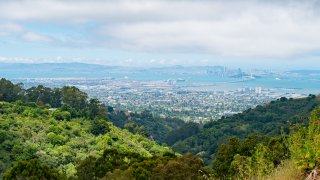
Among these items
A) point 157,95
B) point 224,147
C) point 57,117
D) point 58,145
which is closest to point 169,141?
point 57,117

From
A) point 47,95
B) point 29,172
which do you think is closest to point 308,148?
point 29,172

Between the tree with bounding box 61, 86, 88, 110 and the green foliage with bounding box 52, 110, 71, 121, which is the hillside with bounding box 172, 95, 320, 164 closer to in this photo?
the tree with bounding box 61, 86, 88, 110

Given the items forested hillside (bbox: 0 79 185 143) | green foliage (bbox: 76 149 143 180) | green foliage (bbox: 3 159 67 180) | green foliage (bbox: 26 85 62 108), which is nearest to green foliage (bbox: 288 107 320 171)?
green foliage (bbox: 3 159 67 180)

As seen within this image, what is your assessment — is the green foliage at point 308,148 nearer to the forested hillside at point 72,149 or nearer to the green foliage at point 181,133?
the forested hillside at point 72,149

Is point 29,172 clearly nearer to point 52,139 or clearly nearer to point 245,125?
point 52,139

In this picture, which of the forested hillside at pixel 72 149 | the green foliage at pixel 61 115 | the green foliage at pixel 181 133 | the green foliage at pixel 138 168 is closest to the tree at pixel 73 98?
the forested hillside at pixel 72 149

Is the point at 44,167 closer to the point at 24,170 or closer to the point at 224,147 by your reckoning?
the point at 24,170
